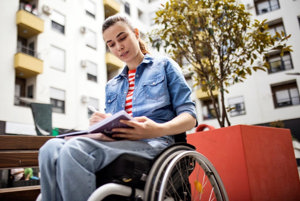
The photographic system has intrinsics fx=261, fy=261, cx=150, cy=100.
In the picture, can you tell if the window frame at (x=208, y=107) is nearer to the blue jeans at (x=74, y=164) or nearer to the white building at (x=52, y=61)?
the white building at (x=52, y=61)

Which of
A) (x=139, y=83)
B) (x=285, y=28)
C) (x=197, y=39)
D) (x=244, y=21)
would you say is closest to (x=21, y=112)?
(x=197, y=39)

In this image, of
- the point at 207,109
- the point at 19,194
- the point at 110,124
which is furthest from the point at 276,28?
the point at 110,124

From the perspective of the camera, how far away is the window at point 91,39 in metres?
14.4

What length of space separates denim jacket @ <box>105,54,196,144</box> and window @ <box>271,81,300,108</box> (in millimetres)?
15220

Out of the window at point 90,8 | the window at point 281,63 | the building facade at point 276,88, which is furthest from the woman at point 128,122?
the window at point 281,63

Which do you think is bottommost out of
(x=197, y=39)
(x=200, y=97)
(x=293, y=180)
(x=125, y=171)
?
(x=293, y=180)

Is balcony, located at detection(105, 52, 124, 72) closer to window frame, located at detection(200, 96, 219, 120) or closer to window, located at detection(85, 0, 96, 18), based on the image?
window, located at detection(85, 0, 96, 18)

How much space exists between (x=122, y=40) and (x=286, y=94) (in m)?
15.6

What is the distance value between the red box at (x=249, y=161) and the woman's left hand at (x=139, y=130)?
133cm

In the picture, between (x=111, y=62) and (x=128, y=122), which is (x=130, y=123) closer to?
(x=128, y=122)

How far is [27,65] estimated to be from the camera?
10.7 metres

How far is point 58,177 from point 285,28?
16.9 metres

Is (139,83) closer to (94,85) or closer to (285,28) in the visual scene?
(94,85)

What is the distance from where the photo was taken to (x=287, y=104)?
14.9 metres
